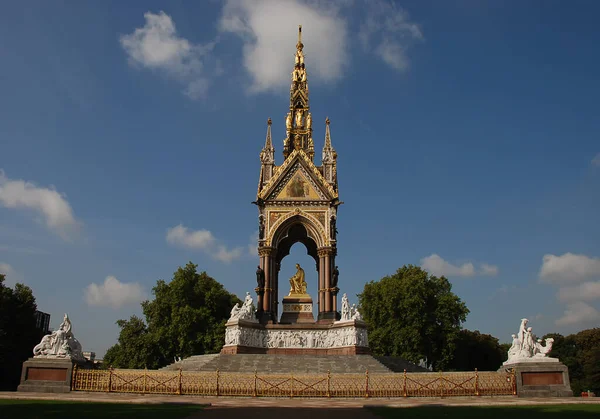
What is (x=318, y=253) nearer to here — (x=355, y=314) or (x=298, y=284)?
(x=298, y=284)

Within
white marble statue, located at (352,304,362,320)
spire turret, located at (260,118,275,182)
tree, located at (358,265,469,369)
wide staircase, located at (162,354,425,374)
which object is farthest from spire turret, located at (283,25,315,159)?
tree, located at (358,265,469,369)

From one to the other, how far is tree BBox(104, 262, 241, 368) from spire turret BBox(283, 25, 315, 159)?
2097cm

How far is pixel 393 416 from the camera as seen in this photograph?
13.5 metres

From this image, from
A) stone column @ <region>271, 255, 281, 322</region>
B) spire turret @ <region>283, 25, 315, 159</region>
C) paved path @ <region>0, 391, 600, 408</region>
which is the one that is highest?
spire turret @ <region>283, 25, 315, 159</region>

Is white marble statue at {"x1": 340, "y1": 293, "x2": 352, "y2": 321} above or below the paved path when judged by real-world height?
above

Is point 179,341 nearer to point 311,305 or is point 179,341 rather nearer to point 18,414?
point 311,305

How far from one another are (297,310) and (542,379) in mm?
15727

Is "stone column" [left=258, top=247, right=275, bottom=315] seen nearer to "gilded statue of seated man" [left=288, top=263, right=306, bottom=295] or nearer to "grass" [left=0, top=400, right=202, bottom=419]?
"gilded statue of seated man" [left=288, top=263, right=306, bottom=295]

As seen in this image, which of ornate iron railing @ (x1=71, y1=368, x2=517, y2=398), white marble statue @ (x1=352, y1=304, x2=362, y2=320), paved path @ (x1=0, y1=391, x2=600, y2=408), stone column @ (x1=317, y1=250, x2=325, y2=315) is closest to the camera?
paved path @ (x1=0, y1=391, x2=600, y2=408)

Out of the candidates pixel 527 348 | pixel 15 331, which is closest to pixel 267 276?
pixel 527 348

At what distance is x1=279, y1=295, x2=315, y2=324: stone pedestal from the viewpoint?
32.8m

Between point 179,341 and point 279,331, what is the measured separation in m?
21.0

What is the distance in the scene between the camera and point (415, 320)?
50.8m

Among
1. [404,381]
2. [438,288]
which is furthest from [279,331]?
[438,288]
